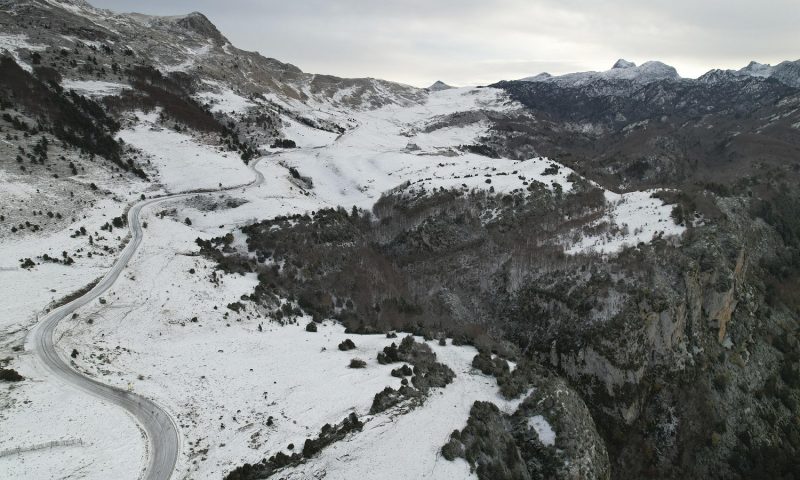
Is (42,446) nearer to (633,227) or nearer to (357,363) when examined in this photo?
(357,363)

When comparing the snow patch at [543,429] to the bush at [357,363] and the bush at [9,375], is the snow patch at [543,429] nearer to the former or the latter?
the bush at [357,363]

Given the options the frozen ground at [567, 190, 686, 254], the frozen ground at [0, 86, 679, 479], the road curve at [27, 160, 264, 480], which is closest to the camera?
the road curve at [27, 160, 264, 480]

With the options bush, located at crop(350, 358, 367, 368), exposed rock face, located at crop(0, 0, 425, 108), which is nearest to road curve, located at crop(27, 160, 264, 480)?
bush, located at crop(350, 358, 367, 368)

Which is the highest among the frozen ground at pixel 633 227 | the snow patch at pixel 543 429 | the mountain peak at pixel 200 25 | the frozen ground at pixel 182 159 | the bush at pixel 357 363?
the mountain peak at pixel 200 25

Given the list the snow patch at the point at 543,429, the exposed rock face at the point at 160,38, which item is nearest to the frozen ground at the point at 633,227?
the snow patch at the point at 543,429

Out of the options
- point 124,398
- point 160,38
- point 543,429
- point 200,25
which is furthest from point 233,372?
point 200,25

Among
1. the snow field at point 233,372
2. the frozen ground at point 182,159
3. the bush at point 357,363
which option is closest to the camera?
the snow field at point 233,372

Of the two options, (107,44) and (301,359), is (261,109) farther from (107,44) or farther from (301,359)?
(301,359)

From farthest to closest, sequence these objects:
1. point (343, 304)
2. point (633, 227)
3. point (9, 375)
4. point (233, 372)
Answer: point (633, 227) → point (343, 304) → point (233, 372) → point (9, 375)

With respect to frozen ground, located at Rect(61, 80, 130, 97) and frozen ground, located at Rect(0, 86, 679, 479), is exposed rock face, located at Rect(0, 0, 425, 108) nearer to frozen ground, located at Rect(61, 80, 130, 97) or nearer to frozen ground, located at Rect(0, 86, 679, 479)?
frozen ground, located at Rect(61, 80, 130, 97)

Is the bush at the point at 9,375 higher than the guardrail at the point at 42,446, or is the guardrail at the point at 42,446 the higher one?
the bush at the point at 9,375

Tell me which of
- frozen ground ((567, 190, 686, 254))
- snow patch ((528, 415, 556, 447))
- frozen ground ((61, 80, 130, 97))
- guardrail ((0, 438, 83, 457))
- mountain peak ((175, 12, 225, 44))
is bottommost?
snow patch ((528, 415, 556, 447))
